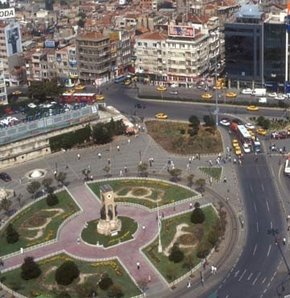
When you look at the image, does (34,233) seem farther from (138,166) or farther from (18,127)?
(18,127)

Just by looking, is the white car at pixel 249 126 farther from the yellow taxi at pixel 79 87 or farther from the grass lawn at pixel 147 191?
the yellow taxi at pixel 79 87

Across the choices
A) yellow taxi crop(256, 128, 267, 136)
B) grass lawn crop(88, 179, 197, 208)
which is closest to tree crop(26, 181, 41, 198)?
grass lawn crop(88, 179, 197, 208)

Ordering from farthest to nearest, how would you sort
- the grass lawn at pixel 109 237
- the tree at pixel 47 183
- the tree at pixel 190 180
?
1. the tree at pixel 190 180
2. the tree at pixel 47 183
3. the grass lawn at pixel 109 237

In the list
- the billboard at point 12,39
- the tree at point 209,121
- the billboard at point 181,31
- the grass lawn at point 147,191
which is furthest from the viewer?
the billboard at point 12,39

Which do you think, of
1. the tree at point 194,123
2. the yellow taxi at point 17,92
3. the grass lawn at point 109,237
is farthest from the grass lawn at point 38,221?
the yellow taxi at point 17,92

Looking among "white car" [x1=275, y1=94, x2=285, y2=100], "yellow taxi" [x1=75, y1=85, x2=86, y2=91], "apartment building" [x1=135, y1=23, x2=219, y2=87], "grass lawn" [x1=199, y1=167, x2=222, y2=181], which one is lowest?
"grass lawn" [x1=199, y1=167, x2=222, y2=181]

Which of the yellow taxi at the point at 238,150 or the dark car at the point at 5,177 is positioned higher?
the yellow taxi at the point at 238,150

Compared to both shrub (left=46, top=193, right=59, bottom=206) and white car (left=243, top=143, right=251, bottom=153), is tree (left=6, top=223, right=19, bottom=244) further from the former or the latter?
white car (left=243, top=143, right=251, bottom=153)
